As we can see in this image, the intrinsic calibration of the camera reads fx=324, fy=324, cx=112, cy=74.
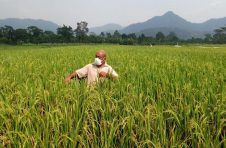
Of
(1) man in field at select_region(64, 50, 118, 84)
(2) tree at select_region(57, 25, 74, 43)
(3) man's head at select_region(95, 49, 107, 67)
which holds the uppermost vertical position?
(2) tree at select_region(57, 25, 74, 43)

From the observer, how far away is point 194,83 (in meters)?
4.87

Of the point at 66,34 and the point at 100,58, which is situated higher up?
the point at 66,34

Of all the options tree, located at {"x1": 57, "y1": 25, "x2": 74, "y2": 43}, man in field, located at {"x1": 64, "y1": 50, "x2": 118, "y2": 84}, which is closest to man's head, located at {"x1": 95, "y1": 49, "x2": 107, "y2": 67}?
man in field, located at {"x1": 64, "y1": 50, "x2": 118, "y2": 84}

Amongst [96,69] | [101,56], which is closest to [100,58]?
[101,56]

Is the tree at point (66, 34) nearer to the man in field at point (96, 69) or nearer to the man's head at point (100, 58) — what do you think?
the man in field at point (96, 69)

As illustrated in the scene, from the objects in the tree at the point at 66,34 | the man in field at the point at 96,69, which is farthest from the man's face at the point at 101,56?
the tree at the point at 66,34

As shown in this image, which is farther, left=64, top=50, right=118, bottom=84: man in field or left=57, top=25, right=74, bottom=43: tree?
left=57, top=25, right=74, bottom=43: tree

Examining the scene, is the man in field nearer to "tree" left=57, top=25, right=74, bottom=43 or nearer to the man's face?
the man's face

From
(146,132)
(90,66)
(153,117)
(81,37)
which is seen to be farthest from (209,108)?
(81,37)

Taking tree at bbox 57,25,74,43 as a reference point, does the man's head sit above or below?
below

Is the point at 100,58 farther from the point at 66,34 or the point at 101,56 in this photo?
the point at 66,34

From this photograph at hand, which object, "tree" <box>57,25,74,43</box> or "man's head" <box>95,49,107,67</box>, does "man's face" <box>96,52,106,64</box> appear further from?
"tree" <box>57,25,74,43</box>

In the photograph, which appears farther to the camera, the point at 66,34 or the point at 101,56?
the point at 66,34

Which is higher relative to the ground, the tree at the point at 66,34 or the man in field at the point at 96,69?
the tree at the point at 66,34
